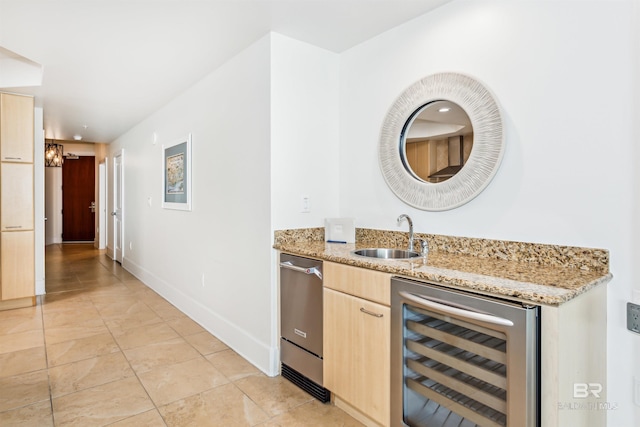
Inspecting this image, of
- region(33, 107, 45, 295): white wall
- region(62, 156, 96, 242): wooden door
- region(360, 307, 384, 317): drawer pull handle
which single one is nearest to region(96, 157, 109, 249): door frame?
region(62, 156, 96, 242): wooden door

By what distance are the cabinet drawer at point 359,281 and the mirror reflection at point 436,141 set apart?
0.77 meters

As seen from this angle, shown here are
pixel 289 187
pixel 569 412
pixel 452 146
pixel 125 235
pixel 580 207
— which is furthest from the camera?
pixel 125 235

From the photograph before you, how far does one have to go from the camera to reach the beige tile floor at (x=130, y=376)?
1993 millimetres

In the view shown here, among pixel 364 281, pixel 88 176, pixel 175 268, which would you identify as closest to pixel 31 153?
pixel 175 268

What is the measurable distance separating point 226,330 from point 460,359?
A: 211 cm

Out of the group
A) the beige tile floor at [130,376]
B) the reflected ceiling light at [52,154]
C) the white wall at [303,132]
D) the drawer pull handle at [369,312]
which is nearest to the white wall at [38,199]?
the beige tile floor at [130,376]

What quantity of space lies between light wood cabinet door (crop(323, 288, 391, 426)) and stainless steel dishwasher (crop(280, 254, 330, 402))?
9cm

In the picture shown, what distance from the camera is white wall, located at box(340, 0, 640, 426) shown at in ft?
4.93

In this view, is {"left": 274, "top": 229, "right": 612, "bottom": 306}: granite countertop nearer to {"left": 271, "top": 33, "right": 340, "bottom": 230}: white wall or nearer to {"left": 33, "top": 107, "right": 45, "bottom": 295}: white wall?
{"left": 271, "top": 33, "right": 340, "bottom": 230}: white wall

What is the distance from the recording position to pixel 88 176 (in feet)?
32.5

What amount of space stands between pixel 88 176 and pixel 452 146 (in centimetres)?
1055

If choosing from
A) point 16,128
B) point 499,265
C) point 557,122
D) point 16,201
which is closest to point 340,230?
point 499,265

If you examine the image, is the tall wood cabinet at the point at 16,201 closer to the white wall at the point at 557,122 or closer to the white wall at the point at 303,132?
the white wall at the point at 303,132

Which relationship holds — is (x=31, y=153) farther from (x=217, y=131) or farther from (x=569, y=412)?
(x=569, y=412)
